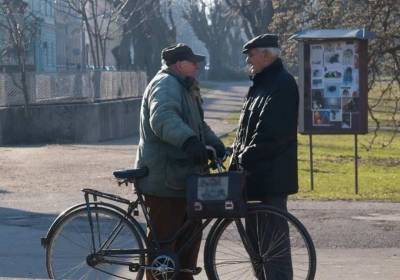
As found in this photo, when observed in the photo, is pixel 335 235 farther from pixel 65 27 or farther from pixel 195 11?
pixel 195 11

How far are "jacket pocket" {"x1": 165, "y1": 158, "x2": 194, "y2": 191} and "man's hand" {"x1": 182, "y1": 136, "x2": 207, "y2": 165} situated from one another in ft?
1.04

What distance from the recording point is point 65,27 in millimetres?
64188

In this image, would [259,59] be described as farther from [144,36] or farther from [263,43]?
[144,36]

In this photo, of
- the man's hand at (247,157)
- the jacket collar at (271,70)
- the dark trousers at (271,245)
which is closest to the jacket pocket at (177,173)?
the man's hand at (247,157)

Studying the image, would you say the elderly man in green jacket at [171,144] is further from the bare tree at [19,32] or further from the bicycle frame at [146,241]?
the bare tree at [19,32]

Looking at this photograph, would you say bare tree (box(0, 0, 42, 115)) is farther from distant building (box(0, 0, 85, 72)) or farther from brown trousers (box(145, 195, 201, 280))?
distant building (box(0, 0, 85, 72))

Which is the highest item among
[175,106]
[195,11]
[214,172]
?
[195,11]

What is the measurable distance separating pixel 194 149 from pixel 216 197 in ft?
1.40

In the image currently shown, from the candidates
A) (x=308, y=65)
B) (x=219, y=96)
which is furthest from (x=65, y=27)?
(x=308, y=65)

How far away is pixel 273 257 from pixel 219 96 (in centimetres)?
5154

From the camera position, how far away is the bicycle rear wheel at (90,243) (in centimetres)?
692

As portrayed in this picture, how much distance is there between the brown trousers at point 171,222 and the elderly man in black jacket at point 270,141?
424mm

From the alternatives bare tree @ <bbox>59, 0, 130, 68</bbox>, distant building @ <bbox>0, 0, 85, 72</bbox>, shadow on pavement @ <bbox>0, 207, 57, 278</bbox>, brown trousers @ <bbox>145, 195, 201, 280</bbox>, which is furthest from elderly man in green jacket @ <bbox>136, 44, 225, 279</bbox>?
distant building @ <bbox>0, 0, 85, 72</bbox>

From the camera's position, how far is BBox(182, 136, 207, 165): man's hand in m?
6.42
